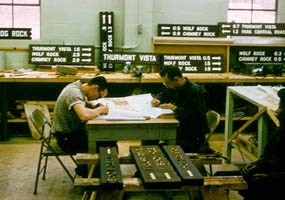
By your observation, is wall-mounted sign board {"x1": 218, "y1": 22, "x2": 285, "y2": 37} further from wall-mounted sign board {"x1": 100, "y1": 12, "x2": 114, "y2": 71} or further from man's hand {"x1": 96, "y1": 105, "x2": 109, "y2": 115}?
man's hand {"x1": 96, "y1": 105, "x2": 109, "y2": 115}

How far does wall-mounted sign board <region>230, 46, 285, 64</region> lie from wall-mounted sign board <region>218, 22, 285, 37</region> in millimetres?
254

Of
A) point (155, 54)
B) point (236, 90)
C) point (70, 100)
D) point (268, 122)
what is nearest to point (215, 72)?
point (155, 54)

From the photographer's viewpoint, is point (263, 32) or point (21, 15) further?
point (263, 32)

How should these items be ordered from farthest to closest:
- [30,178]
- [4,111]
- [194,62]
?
1. [194,62]
2. [4,111]
3. [30,178]

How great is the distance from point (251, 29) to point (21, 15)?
387 cm

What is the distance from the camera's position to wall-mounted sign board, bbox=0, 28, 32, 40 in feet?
26.8

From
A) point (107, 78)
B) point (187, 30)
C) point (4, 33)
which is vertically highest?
point (187, 30)

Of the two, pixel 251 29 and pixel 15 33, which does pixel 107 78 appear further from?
pixel 251 29

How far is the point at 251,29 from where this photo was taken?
873cm

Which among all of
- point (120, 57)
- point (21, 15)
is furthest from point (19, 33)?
point (120, 57)

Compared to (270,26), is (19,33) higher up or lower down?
A: lower down

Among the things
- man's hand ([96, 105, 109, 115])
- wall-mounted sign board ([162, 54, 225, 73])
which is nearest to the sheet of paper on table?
man's hand ([96, 105, 109, 115])

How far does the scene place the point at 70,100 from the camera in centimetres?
514

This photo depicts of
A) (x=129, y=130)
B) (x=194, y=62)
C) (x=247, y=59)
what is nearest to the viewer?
(x=129, y=130)
